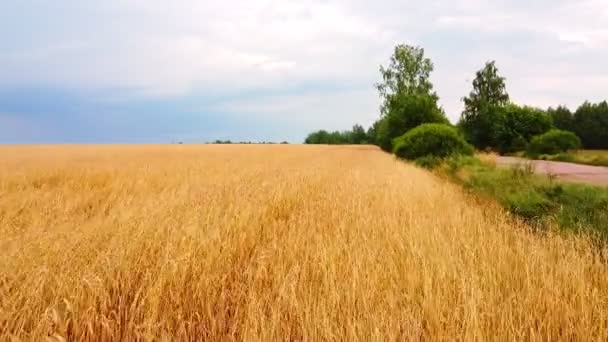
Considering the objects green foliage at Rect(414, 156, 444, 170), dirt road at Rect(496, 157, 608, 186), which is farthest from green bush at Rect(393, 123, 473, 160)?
dirt road at Rect(496, 157, 608, 186)

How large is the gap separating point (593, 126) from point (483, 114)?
46.8 ft

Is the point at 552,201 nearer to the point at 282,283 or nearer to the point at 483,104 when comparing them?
the point at 282,283

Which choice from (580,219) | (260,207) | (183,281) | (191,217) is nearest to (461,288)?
(183,281)

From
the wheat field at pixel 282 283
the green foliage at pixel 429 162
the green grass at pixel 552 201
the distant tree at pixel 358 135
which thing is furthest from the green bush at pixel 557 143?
the distant tree at pixel 358 135

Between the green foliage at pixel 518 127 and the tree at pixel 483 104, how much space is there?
11.0ft

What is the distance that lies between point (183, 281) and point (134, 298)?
32cm

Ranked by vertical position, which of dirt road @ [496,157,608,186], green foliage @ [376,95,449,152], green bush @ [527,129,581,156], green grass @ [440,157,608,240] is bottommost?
dirt road @ [496,157,608,186]

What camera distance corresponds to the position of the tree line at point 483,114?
4006cm

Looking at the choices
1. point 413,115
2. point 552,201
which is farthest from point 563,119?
point 552,201

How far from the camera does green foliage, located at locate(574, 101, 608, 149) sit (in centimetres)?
5534

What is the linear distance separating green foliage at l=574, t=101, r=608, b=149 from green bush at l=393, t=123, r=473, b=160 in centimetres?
4117

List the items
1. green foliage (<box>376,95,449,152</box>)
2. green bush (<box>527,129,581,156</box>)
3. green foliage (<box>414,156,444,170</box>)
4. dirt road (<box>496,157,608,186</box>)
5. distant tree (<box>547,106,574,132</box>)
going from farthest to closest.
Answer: distant tree (<box>547,106,574,132</box>), green foliage (<box>376,95,449,152</box>), green bush (<box>527,129,581,156</box>), green foliage (<box>414,156,444,170</box>), dirt road (<box>496,157,608,186</box>)

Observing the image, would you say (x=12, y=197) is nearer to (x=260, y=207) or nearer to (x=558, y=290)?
(x=260, y=207)

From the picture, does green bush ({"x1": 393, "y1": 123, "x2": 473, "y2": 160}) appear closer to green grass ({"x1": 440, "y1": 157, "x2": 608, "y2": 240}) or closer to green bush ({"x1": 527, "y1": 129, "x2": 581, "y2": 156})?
green grass ({"x1": 440, "y1": 157, "x2": 608, "y2": 240})
